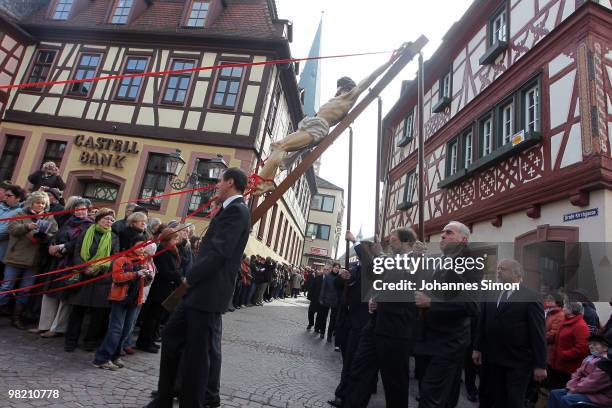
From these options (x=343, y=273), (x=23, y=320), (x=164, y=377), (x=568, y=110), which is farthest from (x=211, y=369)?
(x=568, y=110)

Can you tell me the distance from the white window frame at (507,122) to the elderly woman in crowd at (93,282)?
929 centimetres

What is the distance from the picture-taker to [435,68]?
1516 centimetres

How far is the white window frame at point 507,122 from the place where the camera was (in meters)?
10.2

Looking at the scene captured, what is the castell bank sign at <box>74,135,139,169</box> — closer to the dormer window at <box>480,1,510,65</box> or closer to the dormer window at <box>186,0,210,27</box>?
the dormer window at <box>186,0,210,27</box>

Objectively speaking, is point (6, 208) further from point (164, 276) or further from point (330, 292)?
→ point (330, 292)

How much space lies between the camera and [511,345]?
4.02m

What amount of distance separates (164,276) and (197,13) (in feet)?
48.4

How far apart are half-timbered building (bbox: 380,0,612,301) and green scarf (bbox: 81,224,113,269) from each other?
6876 millimetres

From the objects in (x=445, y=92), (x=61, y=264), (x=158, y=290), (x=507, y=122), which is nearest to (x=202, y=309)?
(x=158, y=290)

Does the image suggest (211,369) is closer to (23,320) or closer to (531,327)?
(531,327)

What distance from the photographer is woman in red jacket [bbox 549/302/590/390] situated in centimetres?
505

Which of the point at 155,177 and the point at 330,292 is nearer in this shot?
the point at 330,292

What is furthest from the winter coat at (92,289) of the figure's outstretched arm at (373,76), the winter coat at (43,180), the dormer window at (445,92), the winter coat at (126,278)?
the dormer window at (445,92)

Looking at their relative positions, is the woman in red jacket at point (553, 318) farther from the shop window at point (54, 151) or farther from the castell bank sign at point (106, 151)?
the shop window at point (54, 151)
